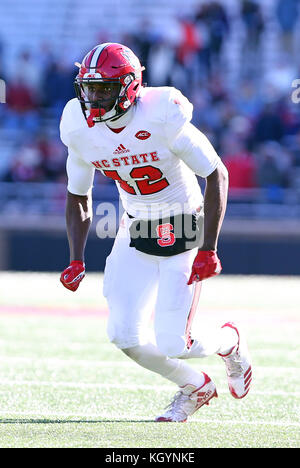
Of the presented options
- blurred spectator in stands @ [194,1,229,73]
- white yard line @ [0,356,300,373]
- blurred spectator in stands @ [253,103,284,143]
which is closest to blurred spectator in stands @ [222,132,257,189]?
blurred spectator in stands @ [253,103,284,143]

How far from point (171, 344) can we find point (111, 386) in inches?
37.8

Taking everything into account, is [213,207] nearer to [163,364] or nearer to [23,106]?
[163,364]

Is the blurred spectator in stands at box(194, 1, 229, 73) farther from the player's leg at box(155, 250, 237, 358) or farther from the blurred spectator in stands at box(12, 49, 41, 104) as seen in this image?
the player's leg at box(155, 250, 237, 358)

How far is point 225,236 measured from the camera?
10469 mm

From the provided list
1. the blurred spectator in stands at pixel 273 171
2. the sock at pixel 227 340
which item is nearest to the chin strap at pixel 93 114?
the sock at pixel 227 340

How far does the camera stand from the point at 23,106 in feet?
39.9

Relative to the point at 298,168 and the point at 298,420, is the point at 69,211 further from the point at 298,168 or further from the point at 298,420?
the point at 298,168

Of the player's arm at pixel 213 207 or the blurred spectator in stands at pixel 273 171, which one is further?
the blurred spectator in stands at pixel 273 171

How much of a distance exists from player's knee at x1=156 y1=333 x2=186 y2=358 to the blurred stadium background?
21.6 feet

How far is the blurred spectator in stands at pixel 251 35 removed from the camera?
41.2 feet

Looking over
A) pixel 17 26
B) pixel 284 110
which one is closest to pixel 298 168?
pixel 284 110

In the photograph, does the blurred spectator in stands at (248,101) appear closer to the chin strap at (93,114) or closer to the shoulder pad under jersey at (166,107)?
the shoulder pad under jersey at (166,107)

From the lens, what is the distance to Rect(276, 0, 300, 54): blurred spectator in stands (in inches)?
503
